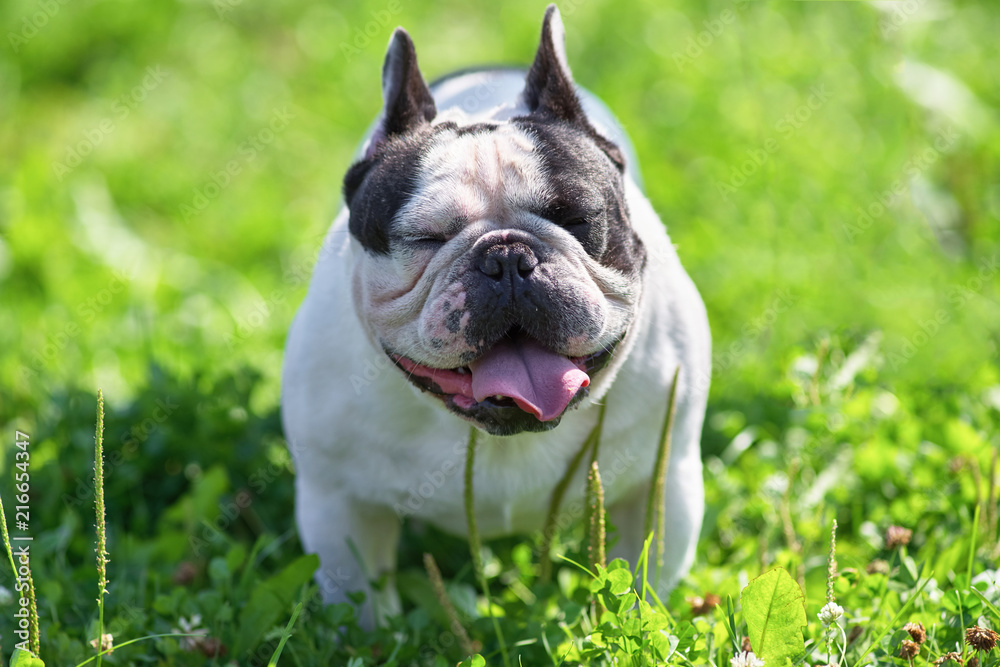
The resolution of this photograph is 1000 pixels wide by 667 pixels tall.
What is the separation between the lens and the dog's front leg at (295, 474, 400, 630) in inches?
123

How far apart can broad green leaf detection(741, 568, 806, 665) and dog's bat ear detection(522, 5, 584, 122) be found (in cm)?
132

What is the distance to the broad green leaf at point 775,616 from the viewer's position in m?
2.34

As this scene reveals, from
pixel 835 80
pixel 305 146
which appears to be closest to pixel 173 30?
pixel 305 146

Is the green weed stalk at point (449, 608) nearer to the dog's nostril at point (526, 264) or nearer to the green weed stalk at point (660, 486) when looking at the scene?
the green weed stalk at point (660, 486)

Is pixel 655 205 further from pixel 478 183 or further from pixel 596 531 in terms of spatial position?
pixel 596 531

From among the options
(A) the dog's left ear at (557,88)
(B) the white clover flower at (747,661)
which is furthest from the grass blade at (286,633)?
(A) the dog's left ear at (557,88)

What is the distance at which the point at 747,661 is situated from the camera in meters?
2.27

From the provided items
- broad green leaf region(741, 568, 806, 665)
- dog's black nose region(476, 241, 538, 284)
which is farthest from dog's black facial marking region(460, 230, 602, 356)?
broad green leaf region(741, 568, 806, 665)

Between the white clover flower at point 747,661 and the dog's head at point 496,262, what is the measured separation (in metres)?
0.68

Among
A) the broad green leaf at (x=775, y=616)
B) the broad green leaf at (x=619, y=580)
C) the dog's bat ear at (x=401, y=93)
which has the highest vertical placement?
the dog's bat ear at (x=401, y=93)

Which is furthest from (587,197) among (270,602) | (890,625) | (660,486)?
(270,602)

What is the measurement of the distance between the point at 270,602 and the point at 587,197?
4.44 feet

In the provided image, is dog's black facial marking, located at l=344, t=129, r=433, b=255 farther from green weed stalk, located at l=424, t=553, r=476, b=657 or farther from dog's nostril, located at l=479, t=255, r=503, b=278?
green weed stalk, located at l=424, t=553, r=476, b=657

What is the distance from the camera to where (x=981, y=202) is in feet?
18.0
